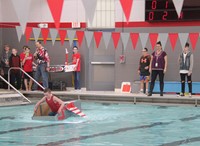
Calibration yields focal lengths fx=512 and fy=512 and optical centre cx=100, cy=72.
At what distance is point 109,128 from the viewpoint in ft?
41.1

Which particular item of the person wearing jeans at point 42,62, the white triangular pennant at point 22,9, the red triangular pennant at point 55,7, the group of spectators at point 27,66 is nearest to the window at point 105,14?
the group of spectators at point 27,66

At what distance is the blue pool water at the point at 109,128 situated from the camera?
1070 cm

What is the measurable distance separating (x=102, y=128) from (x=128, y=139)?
167cm

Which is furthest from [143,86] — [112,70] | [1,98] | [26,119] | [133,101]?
[26,119]

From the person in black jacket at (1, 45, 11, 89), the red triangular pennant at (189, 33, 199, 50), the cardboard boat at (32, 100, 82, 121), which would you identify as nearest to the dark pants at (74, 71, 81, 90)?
the person in black jacket at (1, 45, 11, 89)

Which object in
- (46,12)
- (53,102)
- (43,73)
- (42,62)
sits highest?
(46,12)

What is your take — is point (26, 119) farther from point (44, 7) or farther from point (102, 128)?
point (44, 7)

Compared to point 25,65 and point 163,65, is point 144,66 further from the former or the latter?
point 25,65

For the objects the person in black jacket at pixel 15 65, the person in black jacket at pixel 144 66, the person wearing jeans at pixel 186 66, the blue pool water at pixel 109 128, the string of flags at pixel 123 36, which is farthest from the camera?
the person in black jacket at pixel 15 65

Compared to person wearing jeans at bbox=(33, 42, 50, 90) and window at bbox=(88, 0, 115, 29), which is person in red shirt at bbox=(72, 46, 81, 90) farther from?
person wearing jeans at bbox=(33, 42, 50, 90)

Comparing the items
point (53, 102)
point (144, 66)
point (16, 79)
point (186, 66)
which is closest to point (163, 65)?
point (186, 66)

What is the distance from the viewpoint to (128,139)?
35.9ft

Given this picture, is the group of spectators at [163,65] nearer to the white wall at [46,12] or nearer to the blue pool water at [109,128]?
the blue pool water at [109,128]

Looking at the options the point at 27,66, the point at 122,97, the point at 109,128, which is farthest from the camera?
the point at 27,66
